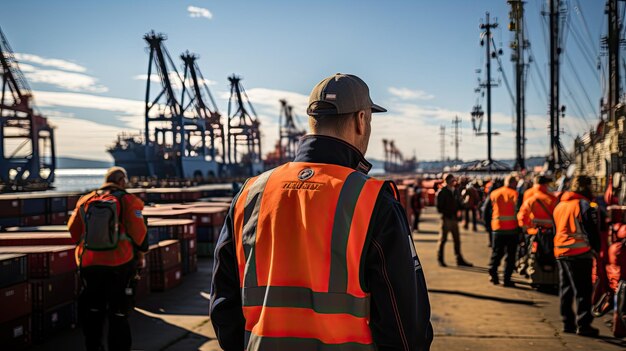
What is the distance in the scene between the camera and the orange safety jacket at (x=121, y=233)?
5012 millimetres

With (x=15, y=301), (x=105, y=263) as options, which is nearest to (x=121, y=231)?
(x=105, y=263)

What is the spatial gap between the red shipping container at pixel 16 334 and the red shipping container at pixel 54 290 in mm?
328

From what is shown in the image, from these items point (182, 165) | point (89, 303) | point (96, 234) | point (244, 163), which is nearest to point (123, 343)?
point (89, 303)

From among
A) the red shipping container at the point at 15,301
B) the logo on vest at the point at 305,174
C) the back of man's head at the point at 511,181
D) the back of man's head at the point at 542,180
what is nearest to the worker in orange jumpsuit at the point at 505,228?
the back of man's head at the point at 511,181

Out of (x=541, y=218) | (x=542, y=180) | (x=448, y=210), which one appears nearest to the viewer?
(x=542, y=180)

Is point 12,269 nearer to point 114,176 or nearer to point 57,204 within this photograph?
point 114,176

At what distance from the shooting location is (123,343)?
16.6 feet

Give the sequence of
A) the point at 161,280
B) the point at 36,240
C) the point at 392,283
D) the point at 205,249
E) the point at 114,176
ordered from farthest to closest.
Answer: the point at 205,249 < the point at 161,280 < the point at 36,240 < the point at 114,176 < the point at 392,283

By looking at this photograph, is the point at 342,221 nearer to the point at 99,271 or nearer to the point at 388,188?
the point at 388,188

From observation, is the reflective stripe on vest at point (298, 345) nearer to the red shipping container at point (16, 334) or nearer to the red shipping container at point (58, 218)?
the red shipping container at point (16, 334)

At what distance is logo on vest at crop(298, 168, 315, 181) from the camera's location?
6.31 ft

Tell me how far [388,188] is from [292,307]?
52 centimetres

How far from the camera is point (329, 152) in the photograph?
1990 millimetres

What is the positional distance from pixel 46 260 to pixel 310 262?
5.92 metres
